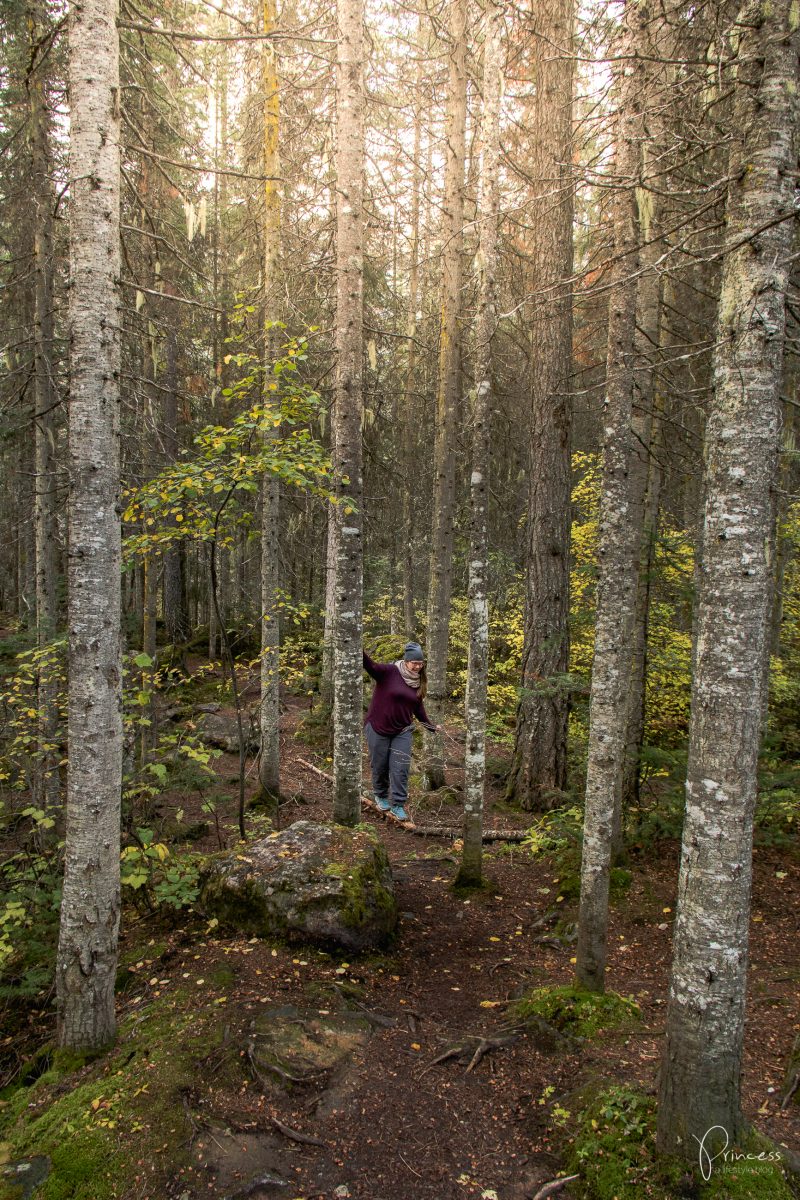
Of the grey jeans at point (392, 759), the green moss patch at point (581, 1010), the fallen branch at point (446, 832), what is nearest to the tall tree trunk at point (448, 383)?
the fallen branch at point (446, 832)

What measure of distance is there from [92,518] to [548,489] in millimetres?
6273

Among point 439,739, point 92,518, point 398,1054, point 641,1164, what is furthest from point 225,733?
point 641,1164

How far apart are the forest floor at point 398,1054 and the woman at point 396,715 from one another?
6.22 feet

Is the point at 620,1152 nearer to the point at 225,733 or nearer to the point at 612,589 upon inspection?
the point at 612,589

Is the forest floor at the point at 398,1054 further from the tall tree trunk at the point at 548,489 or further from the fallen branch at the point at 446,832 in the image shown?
the tall tree trunk at the point at 548,489

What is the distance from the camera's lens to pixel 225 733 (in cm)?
1416

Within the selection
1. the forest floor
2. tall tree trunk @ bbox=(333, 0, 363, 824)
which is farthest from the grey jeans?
the forest floor

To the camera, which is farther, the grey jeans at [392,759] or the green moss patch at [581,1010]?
the grey jeans at [392,759]

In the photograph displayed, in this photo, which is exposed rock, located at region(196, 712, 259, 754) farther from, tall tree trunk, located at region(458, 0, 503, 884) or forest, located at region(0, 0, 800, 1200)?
tall tree trunk, located at region(458, 0, 503, 884)

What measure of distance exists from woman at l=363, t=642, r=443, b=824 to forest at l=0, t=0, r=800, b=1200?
0.18 feet

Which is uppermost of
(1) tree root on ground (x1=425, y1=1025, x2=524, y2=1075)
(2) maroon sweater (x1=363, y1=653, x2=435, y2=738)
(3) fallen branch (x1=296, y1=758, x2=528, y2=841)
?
(2) maroon sweater (x1=363, y1=653, x2=435, y2=738)

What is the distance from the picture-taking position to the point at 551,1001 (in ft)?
15.6

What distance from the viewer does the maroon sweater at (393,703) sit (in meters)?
8.00

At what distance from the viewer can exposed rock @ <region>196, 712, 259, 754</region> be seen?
514 inches
